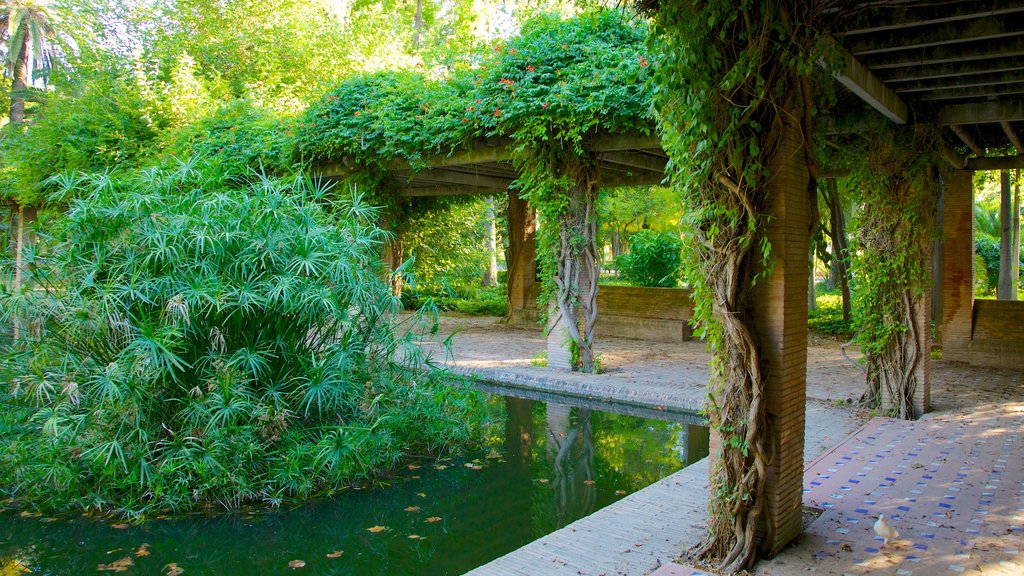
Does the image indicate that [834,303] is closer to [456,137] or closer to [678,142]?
[456,137]

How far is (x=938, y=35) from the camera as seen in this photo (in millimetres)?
4746

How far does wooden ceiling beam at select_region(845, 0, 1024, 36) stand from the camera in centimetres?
427

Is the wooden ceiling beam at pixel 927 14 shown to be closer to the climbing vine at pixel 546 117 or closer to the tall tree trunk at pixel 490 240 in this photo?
the climbing vine at pixel 546 117

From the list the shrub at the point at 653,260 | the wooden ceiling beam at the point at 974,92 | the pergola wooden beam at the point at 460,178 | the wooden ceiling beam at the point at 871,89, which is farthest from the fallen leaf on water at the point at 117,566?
the shrub at the point at 653,260

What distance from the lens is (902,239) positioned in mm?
7000

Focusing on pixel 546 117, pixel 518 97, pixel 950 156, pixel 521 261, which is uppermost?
pixel 518 97

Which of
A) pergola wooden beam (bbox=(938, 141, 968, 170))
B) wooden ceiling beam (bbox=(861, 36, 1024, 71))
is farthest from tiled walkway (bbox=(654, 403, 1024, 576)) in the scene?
wooden ceiling beam (bbox=(861, 36, 1024, 71))

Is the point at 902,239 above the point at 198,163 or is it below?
below

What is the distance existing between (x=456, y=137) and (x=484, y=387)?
11.3 feet

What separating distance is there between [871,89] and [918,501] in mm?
3200

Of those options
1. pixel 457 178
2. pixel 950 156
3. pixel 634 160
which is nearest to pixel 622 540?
pixel 950 156

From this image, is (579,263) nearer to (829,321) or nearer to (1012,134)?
(1012,134)

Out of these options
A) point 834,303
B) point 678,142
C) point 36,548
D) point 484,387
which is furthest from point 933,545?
point 834,303

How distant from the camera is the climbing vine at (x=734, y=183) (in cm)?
355
